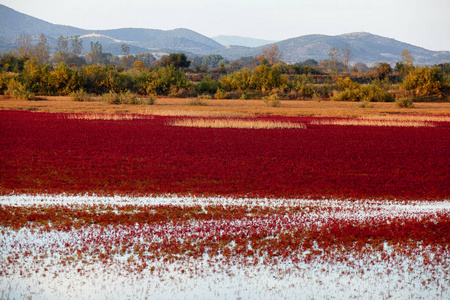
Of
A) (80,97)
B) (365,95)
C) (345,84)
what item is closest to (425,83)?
(365,95)

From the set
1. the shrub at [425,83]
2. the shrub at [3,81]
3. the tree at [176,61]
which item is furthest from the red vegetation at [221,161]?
the tree at [176,61]

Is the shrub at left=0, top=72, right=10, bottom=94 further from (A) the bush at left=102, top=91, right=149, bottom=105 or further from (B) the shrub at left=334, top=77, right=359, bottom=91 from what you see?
(B) the shrub at left=334, top=77, right=359, bottom=91

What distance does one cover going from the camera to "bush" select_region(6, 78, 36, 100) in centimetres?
4935

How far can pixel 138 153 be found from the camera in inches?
724

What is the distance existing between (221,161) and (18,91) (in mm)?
41068

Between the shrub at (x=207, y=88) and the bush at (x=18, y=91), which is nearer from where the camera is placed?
the bush at (x=18, y=91)

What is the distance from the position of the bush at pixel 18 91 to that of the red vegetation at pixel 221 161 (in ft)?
77.7

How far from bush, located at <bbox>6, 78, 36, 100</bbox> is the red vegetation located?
23.7 metres

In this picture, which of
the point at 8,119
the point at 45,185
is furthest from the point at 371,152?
the point at 8,119

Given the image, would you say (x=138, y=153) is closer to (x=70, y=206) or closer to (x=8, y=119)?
(x=70, y=206)

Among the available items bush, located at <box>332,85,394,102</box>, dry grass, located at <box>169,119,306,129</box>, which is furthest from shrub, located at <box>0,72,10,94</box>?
bush, located at <box>332,85,394,102</box>

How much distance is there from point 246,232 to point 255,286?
2234 mm

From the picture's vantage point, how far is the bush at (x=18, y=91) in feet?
162

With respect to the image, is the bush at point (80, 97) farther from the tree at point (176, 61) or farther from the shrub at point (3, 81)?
the tree at point (176, 61)
